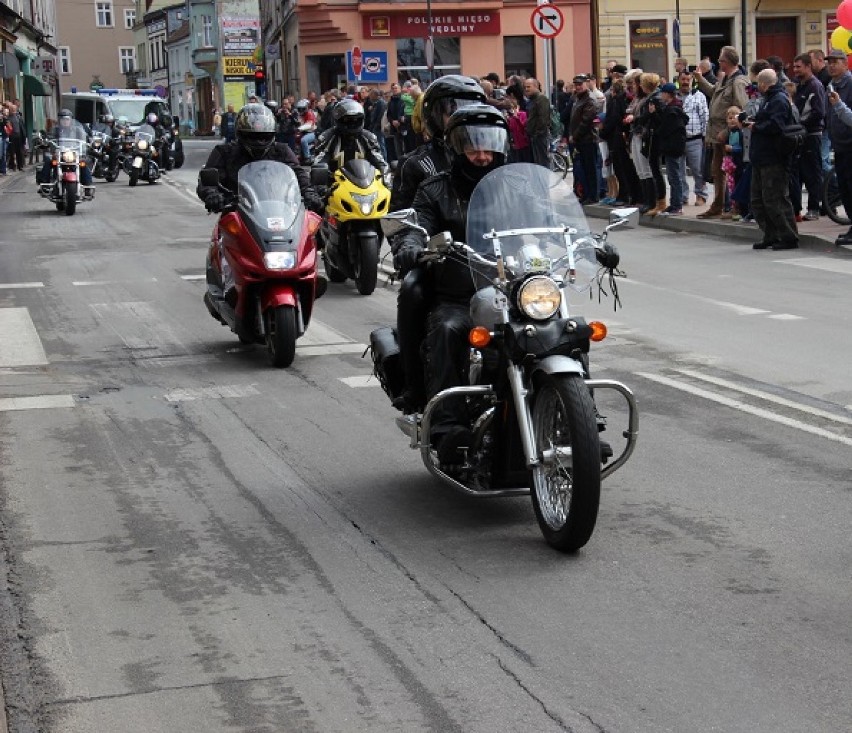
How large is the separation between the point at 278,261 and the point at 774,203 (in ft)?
26.2

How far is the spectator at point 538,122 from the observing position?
2356cm

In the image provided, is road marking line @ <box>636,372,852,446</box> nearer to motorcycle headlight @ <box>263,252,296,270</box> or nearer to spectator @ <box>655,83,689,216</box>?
motorcycle headlight @ <box>263,252,296,270</box>

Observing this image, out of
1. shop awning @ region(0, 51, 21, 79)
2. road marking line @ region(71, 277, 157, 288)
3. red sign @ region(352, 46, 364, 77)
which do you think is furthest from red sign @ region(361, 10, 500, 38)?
road marking line @ region(71, 277, 157, 288)

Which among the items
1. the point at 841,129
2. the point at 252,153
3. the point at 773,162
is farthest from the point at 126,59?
the point at 252,153

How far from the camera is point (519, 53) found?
5481 cm

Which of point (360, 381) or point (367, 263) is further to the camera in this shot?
point (367, 263)

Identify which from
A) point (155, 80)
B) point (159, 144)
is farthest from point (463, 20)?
point (155, 80)

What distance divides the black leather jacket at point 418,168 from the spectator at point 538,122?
15.9 metres

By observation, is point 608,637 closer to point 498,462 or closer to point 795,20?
point 498,462

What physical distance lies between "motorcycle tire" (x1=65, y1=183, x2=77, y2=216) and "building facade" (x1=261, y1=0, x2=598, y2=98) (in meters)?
24.5

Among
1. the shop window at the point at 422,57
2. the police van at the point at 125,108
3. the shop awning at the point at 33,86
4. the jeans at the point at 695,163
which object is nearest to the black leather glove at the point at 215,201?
the jeans at the point at 695,163

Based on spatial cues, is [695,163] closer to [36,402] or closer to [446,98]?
[36,402]

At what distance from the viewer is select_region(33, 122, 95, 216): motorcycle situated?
2686 centimetres

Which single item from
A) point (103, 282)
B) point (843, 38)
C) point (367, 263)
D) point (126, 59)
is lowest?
point (103, 282)
